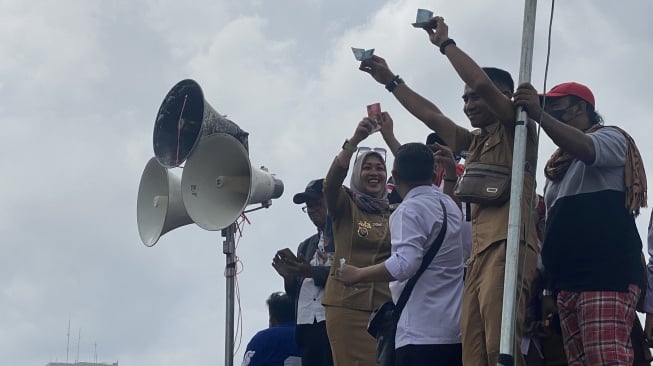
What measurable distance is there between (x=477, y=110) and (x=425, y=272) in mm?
862

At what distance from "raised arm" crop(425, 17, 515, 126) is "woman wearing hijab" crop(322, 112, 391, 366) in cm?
159

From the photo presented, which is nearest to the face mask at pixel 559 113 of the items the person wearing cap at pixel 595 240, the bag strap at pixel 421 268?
the person wearing cap at pixel 595 240

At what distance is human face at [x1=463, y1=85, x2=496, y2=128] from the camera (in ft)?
18.0

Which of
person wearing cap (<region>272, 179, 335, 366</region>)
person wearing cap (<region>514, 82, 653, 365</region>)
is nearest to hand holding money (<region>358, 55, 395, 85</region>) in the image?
person wearing cap (<region>514, 82, 653, 365</region>)

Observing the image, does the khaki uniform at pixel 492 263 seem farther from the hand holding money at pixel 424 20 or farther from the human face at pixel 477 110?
the hand holding money at pixel 424 20

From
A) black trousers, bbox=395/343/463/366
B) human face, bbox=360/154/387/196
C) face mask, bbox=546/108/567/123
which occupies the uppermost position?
face mask, bbox=546/108/567/123

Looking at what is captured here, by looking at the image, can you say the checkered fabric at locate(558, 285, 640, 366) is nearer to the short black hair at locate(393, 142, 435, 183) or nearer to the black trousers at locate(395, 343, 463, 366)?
the black trousers at locate(395, 343, 463, 366)

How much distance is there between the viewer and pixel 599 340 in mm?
5148

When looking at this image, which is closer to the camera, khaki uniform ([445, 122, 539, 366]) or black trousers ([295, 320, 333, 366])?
khaki uniform ([445, 122, 539, 366])

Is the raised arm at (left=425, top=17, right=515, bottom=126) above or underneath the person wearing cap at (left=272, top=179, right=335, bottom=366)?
above

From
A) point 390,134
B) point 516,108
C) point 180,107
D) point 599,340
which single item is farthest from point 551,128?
point 180,107

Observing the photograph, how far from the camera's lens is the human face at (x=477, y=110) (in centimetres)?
550

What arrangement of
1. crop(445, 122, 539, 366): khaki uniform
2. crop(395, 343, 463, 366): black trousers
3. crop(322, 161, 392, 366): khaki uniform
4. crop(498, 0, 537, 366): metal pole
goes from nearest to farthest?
crop(498, 0, 537, 366): metal pole
crop(445, 122, 539, 366): khaki uniform
crop(395, 343, 463, 366): black trousers
crop(322, 161, 392, 366): khaki uniform

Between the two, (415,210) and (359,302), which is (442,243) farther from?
(359,302)
